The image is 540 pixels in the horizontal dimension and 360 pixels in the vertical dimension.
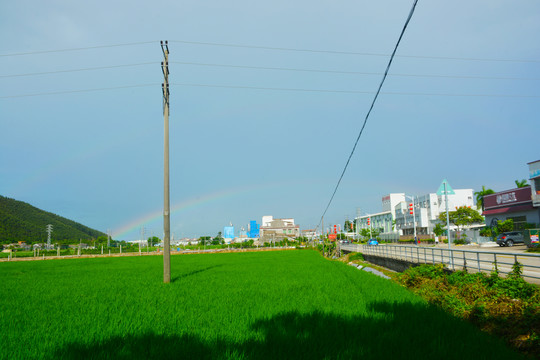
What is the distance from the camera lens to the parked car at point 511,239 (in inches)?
1622

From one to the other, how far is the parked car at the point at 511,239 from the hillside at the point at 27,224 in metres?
111

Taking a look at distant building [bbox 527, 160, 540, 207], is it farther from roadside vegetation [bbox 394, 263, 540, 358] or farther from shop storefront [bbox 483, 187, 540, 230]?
roadside vegetation [bbox 394, 263, 540, 358]

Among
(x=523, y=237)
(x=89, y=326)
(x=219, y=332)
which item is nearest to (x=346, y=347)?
(x=219, y=332)

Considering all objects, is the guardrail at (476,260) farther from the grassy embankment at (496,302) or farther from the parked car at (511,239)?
the parked car at (511,239)

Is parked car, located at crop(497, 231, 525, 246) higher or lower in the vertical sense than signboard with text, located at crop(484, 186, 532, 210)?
lower

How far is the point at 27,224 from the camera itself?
136375 millimetres

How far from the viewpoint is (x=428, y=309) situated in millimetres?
9070

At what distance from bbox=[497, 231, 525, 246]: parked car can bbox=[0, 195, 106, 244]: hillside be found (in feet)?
364

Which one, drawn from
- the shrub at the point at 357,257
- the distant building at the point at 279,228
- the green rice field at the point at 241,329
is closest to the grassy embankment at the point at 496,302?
the green rice field at the point at 241,329

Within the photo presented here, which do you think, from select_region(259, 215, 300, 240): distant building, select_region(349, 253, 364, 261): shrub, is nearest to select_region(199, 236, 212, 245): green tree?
select_region(259, 215, 300, 240): distant building

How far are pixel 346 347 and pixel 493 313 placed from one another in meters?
4.37

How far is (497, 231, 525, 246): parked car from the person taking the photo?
41.2 m

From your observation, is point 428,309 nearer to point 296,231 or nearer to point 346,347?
point 346,347

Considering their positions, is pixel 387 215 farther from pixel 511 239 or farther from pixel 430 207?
pixel 511 239
